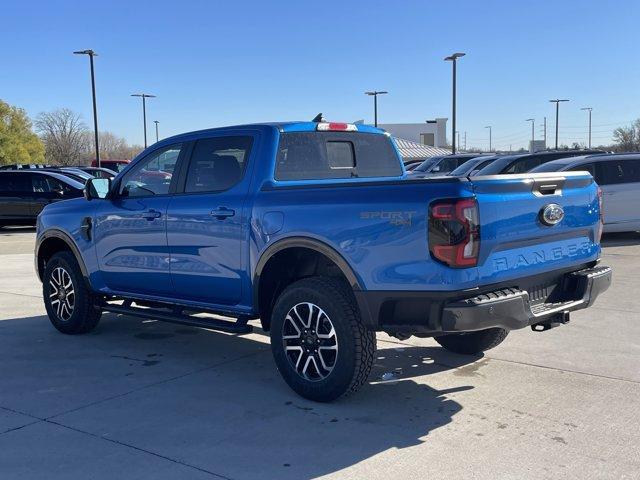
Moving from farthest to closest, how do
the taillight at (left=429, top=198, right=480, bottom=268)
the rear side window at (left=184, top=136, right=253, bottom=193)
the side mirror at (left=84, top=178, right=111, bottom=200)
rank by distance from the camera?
the side mirror at (left=84, top=178, right=111, bottom=200)
the rear side window at (left=184, top=136, right=253, bottom=193)
the taillight at (left=429, top=198, right=480, bottom=268)

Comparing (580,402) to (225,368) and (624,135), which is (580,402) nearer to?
(225,368)

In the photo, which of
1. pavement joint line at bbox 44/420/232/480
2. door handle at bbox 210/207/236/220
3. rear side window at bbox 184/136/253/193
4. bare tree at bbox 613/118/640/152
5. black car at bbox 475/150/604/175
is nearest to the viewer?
pavement joint line at bbox 44/420/232/480

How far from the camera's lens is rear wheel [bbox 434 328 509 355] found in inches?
218

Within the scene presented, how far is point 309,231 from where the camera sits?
14.6ft

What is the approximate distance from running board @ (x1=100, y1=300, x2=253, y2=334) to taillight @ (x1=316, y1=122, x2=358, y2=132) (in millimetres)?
1728

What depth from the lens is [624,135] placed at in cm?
7794

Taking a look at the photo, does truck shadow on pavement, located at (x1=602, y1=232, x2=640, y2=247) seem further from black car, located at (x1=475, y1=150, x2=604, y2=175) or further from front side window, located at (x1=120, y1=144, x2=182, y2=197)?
front side window, located at (x1=120, y1=144, x2=182, y2=197)

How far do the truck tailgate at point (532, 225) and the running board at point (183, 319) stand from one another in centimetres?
203

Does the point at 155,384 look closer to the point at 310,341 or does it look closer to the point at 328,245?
the point at 310,341

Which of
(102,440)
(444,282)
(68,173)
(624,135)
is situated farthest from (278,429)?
(624,135)

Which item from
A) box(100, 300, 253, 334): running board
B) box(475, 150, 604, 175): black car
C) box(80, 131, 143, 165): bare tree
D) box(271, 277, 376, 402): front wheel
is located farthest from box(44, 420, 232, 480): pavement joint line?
box(80, 131, 143, 165): bare tree

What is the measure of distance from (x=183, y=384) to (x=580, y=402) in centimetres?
293

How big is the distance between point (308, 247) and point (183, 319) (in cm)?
166

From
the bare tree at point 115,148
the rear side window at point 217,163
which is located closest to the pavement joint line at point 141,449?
the rear side window at point 217,163
